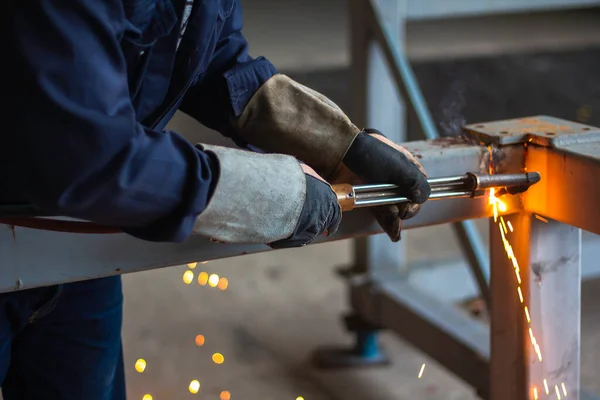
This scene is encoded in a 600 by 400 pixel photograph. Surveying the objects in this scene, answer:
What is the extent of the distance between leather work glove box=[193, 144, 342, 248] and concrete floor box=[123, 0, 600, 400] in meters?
1.30

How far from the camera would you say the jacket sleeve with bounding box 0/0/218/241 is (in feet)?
2.53

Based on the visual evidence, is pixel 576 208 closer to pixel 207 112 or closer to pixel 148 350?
pixel 207 112

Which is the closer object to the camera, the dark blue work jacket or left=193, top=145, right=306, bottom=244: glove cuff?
the dark blue work jacket

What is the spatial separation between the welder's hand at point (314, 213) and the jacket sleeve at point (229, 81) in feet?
0.83

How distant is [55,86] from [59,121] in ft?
0.11

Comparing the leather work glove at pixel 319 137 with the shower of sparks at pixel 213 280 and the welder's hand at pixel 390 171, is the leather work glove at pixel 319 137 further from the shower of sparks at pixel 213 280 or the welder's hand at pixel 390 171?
the shower of sparks at pixel 213 280

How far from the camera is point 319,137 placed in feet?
3.86

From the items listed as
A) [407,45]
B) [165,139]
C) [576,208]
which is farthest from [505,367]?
[407,45]

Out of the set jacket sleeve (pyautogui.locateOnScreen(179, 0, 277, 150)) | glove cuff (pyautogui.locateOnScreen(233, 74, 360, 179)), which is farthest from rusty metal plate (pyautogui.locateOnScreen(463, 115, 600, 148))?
jacket sleeve (pyautogui.locateOnScreen(179, 0, 277, 150))

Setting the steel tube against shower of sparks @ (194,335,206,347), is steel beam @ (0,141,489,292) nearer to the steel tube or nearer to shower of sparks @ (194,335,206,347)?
the steel tube

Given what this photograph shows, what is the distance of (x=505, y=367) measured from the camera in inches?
52.8

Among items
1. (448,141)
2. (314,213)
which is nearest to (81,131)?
(314,213)

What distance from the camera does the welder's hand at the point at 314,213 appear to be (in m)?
0.96

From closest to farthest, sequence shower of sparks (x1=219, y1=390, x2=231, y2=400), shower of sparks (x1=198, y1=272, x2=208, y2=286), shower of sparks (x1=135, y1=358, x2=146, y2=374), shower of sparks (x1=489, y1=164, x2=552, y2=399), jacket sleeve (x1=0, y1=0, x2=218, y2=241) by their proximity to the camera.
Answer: jacket sleeve (x1=0, y1=0, x2=218, y2=241), shower of sparks (x1=489, y1=164, x2=552, y2=399), shower of sparks (x1=219, y1=390, x2=231, y2=400), shower of sparks (x1=135, y1=358, x2=146, y2=374), shower of sparks (x1=198, y1=272, x2=208, y2=286)
